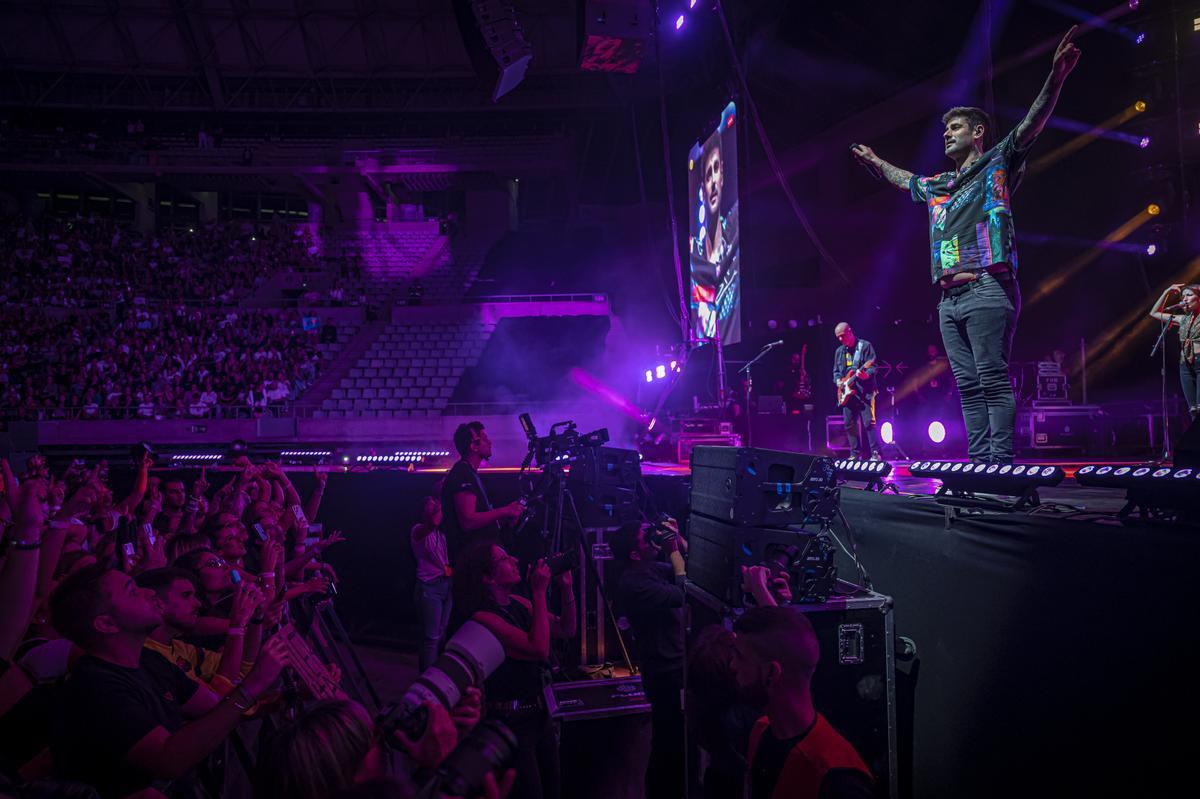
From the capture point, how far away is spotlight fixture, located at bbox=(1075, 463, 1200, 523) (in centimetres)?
230

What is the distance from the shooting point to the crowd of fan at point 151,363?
15.6m

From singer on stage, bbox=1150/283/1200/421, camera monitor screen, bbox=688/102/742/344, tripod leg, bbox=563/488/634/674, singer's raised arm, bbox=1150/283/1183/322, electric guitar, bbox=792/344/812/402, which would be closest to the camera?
tripod leg, bbox=563/488/634/674

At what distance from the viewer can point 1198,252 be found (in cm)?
910

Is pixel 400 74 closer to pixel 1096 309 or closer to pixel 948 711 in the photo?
pixel 1096 309

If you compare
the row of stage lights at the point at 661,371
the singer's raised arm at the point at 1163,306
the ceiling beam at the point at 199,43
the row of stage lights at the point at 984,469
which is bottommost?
the row of stage lights at the point at 984,469

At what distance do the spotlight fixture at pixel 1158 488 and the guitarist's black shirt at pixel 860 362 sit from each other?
4564 millimetres

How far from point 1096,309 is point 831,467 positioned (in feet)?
33.2

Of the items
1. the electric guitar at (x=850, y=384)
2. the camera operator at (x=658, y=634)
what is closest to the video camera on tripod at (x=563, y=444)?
the camera operator at (x=658, y=634)

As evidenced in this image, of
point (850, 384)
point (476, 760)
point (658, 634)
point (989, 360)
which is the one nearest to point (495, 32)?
point (850, 384)

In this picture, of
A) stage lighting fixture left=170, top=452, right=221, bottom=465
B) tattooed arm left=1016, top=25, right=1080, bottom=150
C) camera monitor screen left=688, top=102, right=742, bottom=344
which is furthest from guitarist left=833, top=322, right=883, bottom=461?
stage lighting fixture left=170, top=452, right=221, bottom=465

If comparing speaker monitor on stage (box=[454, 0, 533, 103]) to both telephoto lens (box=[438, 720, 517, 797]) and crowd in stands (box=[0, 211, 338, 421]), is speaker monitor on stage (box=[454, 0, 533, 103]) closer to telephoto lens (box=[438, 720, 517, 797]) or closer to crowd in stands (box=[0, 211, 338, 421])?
telephoto lens (box=[438, 720, 517, 797])

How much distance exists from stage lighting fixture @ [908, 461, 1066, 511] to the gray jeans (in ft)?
0.93

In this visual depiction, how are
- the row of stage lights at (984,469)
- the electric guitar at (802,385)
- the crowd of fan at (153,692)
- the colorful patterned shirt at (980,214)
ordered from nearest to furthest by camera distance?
the crowd of fan at (153,692) → the row of stage lights at (984,469) → the colorful patterned shirt at (980,214) → the electric guitar at (802,385)

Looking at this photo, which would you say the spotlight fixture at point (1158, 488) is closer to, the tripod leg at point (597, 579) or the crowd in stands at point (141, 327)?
the tripod leg at point (597, 579)
